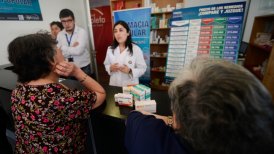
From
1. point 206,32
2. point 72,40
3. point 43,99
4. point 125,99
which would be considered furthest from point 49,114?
point 72,40

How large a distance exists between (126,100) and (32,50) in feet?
2.05

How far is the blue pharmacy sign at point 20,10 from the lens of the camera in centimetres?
250

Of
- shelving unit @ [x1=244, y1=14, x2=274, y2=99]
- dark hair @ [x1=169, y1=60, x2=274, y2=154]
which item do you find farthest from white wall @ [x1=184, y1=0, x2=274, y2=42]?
dark hair @ [x1=169, y1=60, x2=274, y2=154]

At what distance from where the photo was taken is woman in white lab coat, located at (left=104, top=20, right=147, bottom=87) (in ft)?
6.46

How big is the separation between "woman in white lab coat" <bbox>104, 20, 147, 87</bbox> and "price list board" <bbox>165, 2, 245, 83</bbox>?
0.53 meters

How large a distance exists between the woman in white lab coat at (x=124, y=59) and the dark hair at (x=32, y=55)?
1.14 meters

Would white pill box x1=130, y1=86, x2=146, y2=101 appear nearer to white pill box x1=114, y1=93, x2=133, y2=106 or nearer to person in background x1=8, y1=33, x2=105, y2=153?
white pill box x1=114, y1=93, x2=133, y2=106

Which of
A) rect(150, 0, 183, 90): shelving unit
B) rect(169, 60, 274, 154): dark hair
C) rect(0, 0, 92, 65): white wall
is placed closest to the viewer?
rect(169, 60, 274, 154): dark hair

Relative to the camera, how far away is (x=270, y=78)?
6.14 feet

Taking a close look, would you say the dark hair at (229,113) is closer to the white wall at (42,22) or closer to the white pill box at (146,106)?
the white pill box at (146,106)

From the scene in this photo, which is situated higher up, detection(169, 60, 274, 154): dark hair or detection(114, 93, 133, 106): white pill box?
detection(169, 60, 274, 154): dark hair

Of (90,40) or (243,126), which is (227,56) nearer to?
(243,126)

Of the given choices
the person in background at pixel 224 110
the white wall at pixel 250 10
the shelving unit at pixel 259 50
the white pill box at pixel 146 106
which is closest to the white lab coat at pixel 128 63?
the white pill box at pixel 146 106

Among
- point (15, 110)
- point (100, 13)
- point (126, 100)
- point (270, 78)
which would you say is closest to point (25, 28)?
point (100, 13)
